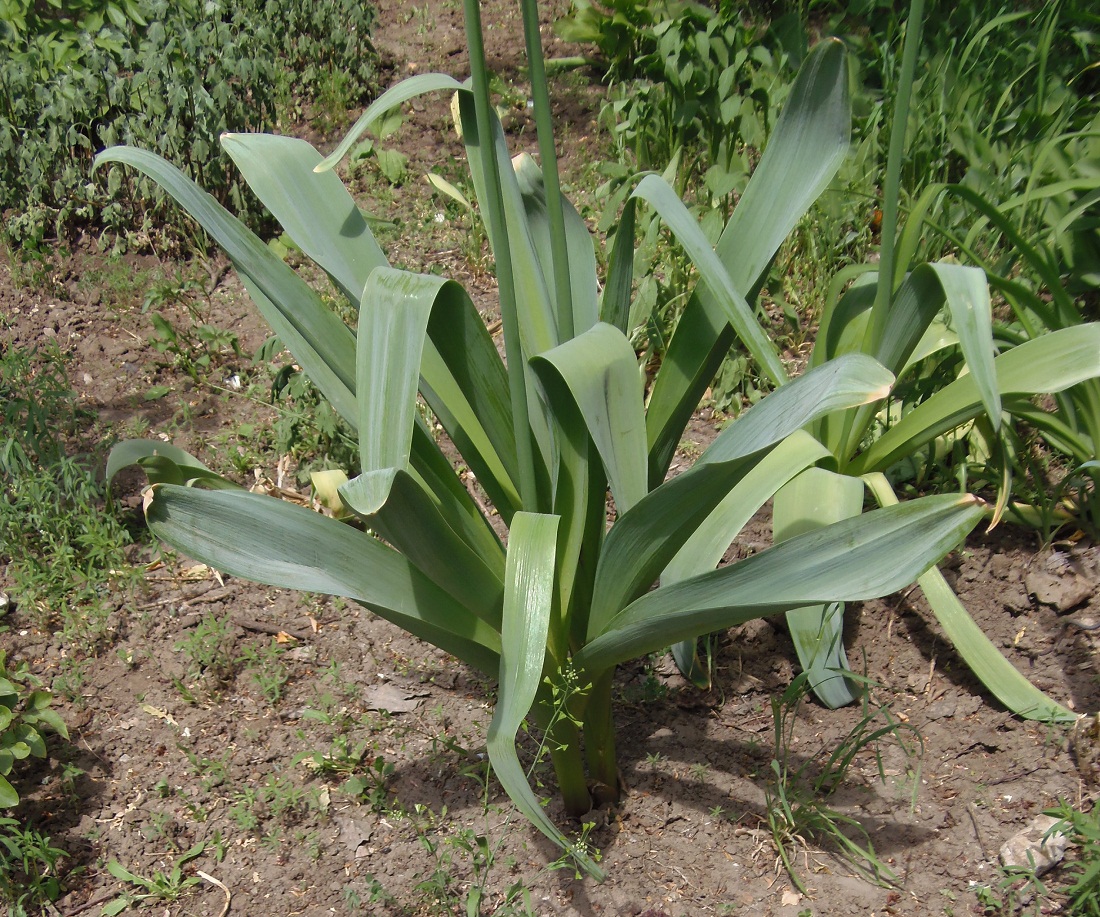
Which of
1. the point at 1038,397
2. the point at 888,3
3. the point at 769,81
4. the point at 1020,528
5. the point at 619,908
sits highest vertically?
the point at 888,3

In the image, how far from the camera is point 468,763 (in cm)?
197

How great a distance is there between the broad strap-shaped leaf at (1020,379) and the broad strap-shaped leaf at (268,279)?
3.92ft

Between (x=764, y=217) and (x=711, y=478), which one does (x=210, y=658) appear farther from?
(x=764, y=217)

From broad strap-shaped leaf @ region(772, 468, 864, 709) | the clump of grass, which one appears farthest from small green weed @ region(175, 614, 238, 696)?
broad strap-shaped leaf @ region(772, 468, 864, 709)

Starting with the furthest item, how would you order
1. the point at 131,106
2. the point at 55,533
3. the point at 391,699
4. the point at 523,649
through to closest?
the point at 131,106 < the point at 55,533 < the point at 391,699 < the point at 523,649

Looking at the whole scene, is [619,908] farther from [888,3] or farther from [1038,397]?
[888,3]

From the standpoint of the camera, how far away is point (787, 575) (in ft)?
4.26

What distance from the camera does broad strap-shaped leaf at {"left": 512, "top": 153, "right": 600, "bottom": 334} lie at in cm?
177

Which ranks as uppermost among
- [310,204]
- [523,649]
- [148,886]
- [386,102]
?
[386,102]

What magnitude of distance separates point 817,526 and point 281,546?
42.7 inches

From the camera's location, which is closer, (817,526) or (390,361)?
(390,361)

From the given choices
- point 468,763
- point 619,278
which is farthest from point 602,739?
point 619,278

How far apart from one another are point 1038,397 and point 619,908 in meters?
1.68

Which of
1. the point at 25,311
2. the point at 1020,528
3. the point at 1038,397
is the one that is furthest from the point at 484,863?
the point at 25,311
